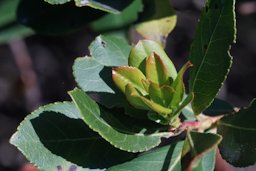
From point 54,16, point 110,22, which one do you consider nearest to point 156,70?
point 54,16

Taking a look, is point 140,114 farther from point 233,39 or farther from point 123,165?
point 233,39

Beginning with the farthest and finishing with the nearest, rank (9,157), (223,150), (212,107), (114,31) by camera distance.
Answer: (9,157) → (114,31) → (212,107) → (223,150)

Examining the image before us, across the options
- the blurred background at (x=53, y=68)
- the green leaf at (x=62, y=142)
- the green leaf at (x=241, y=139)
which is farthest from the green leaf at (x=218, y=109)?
the blurred background at (x=53, y=68)

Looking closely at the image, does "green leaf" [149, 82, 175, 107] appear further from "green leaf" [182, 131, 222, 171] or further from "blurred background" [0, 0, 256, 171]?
"blurred background" [0, 0, 256, 171]

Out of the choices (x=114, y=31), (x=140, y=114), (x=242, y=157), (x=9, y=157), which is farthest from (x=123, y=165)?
(x=9, y=157)

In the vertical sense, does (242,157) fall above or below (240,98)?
above

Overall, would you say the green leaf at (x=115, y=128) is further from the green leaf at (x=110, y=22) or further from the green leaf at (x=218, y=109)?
the green leaf at (x=110, y=22)

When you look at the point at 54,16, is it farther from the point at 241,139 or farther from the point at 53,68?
the point at 53,68
